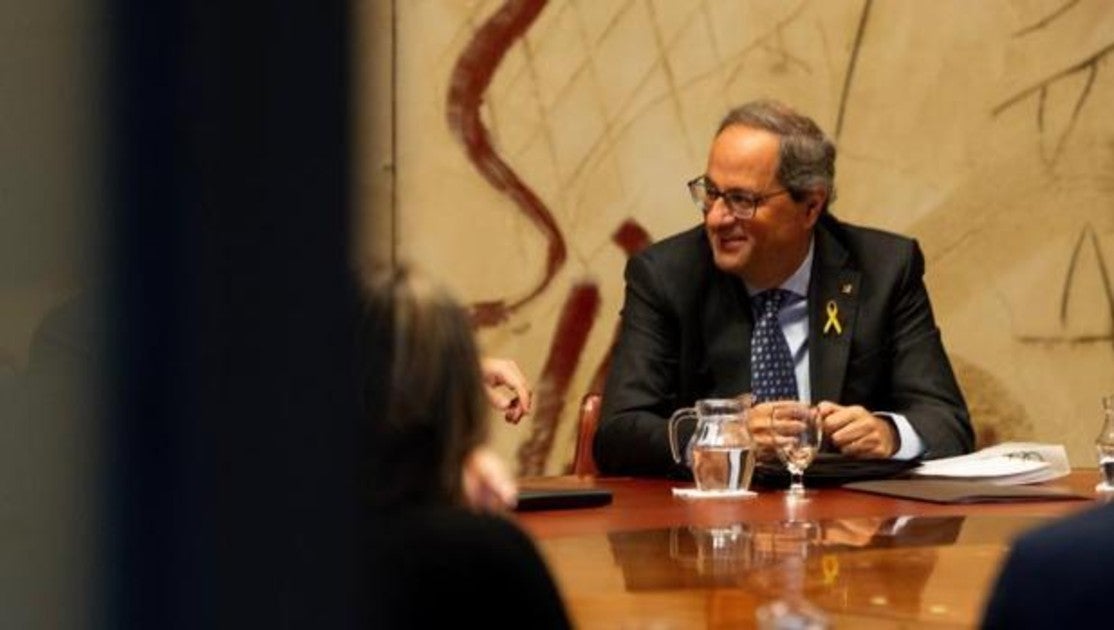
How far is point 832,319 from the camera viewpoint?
169 inches

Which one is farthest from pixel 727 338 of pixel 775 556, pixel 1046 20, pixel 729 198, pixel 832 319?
pixel 1046 20

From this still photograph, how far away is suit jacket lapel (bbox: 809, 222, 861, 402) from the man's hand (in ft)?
1.42

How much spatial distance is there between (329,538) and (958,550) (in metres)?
2.35

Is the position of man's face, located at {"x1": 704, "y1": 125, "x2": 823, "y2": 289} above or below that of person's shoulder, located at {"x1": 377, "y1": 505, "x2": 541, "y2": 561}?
above

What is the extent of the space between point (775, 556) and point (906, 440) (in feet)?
4.66

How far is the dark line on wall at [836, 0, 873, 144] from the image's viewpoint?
569 cm

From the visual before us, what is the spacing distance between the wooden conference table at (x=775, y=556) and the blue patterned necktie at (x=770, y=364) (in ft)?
2.09

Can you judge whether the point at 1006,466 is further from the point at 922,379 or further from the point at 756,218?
the point at 756,218

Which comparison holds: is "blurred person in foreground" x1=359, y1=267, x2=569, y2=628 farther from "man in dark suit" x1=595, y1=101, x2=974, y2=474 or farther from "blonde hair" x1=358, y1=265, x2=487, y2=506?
"man in dark suit" x1=595, y1=101, x2=974, y2=474

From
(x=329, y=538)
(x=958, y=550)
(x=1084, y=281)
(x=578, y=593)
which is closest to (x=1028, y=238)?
(x=1084, y=281)

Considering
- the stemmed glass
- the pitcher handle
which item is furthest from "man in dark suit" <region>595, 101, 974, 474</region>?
the stemmed glass

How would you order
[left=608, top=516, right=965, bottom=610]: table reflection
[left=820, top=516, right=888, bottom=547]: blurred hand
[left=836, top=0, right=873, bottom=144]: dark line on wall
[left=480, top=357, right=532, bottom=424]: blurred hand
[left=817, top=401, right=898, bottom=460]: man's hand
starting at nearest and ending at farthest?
[left=608, top=516, right=965, bottom=610]: table reflection → [left=820, top=516, right=888, bottom=547]: blurred hand → [left=817, top=401, right=898, bottom=460]: man's hand → [left=480, top=357, right=532, bottom=424]: blurred hand → [left=836, top=0, right=873, bottom=144]: dark line on wall

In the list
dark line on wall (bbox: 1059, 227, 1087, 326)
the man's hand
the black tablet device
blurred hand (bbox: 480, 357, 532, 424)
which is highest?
dark line on wall (bbox: 1059, 227, 1087, 326)

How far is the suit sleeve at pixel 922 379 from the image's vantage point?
403 centimetres
